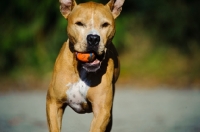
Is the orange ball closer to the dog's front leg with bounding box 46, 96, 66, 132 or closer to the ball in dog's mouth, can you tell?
the ball in dog's mouth

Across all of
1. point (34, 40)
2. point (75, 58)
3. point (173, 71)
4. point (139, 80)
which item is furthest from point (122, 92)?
point (75, 58)

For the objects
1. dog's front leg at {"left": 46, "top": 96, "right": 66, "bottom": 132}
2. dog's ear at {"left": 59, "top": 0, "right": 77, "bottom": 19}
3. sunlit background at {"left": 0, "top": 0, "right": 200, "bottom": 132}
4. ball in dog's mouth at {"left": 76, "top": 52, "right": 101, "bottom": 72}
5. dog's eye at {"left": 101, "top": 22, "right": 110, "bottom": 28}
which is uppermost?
dog's ear at {"left": 59, "top": 0, "right": 77, "bottom": 19}

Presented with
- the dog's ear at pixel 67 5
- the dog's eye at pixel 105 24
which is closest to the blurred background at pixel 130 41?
the dog's ear at pixel 67 5

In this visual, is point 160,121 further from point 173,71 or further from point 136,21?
point 136,21

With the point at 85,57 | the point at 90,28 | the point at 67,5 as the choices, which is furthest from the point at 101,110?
the point at 67,5

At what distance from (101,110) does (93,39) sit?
0.86m

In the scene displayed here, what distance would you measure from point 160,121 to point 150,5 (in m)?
9.46

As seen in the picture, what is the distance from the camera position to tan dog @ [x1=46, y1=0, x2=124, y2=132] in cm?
608

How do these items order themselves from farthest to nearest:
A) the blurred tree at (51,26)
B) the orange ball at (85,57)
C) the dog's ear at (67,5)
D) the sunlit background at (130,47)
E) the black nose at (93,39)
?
the blurred tree at (51,26) < the sunlit background at (130,47) < the dog's ear at (67,5) < the orange ball at (85,57) < the black nose at (93,39)

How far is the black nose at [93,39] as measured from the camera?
595 cm

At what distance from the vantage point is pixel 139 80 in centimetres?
1603

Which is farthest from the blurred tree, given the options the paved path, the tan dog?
the tan dog

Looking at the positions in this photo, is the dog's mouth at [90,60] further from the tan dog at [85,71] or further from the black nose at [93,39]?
the black nose at [93,39]

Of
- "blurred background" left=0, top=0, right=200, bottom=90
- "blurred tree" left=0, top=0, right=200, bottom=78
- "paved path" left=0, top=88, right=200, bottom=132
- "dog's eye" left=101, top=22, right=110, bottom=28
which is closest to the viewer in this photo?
"dog's eye" left=101, top=22, right=110, bottom=28
